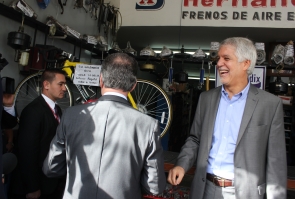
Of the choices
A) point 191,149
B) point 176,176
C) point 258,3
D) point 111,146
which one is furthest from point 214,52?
point 111,146

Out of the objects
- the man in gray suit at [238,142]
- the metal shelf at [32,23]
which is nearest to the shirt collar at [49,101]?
the metal shelf at [32,23]

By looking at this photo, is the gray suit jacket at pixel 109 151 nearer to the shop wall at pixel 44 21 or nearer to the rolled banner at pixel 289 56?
the shop wall at pixel 44 21

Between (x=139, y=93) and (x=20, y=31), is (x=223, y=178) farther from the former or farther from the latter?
(x=20, y=31)

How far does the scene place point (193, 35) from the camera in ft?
20.1

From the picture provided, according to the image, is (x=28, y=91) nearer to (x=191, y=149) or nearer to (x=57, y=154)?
(x=57, y=154)

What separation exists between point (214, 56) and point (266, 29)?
204 cm

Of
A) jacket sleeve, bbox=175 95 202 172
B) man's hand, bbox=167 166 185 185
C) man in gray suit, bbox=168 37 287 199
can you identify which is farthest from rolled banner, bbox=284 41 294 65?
man's hand, bbox=167 166 185 185

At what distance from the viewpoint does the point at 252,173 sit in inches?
63.9

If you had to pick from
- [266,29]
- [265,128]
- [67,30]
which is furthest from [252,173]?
[266,29]

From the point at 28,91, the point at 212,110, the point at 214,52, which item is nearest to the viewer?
the point at 212,110

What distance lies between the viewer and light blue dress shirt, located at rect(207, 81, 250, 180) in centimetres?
170

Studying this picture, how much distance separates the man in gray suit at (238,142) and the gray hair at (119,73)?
62cm

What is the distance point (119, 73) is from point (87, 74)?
6.69 feet

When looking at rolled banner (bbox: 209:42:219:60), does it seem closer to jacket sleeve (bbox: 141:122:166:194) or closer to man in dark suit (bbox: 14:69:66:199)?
man in dark suit (bbox: 14:69:66:199)
